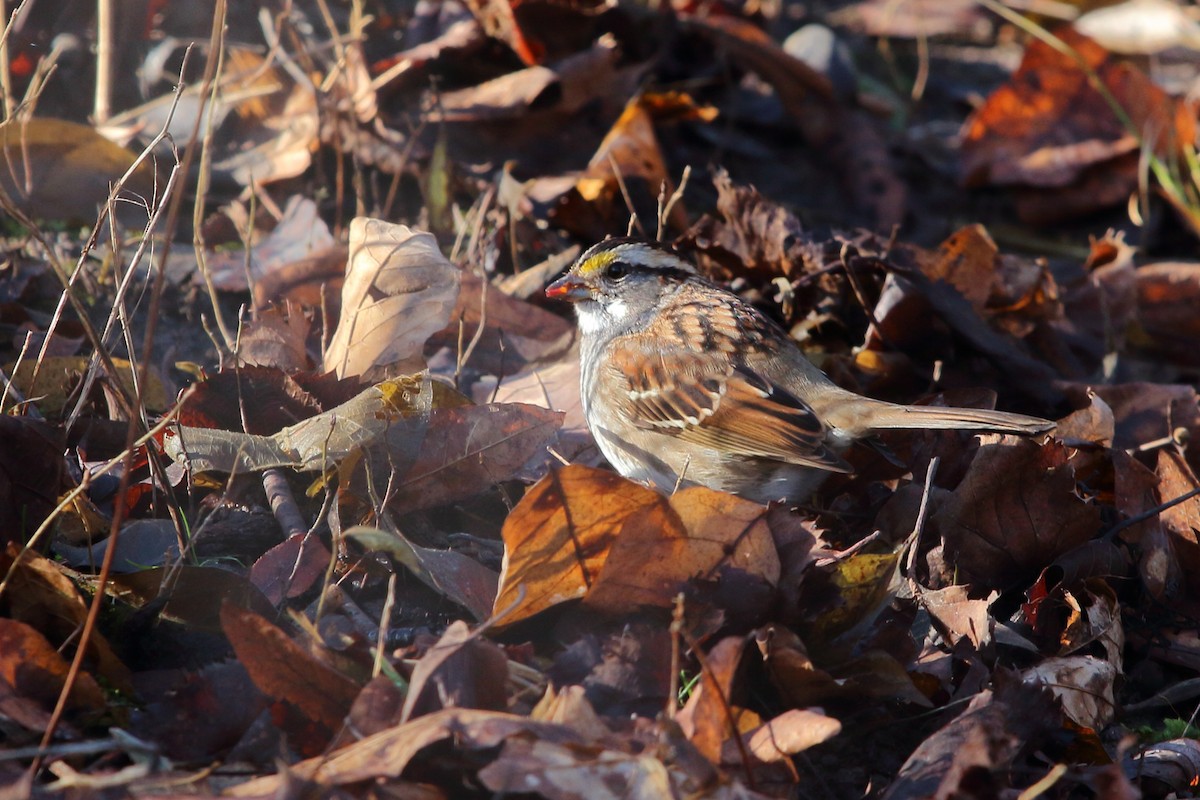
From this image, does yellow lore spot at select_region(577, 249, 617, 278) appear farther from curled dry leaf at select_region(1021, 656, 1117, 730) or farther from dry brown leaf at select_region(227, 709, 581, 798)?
dry brown leaf at select_region(227, 709, 581, 798)

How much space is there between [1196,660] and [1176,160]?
2867 mm

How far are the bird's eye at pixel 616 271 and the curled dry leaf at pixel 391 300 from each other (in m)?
0.64

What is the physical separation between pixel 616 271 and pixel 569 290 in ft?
0.52

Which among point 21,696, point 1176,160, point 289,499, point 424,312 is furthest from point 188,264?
point 1176,160

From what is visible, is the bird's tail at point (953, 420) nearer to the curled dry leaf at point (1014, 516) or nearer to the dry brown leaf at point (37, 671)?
the curled dry leaf at point (1014, 516)

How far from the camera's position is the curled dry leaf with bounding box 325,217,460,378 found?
307cm

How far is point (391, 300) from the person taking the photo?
3.08 metres

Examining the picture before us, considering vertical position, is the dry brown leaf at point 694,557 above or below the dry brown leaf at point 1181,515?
above

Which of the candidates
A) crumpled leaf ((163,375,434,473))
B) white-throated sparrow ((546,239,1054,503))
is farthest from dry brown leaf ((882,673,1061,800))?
crumpled leaf ((163,375,434,473))

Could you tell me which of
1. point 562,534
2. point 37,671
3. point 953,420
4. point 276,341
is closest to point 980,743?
point 562,534

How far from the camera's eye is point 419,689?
1.96m

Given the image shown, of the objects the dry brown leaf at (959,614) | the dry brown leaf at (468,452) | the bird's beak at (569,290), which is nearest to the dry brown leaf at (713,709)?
A: the dry brown leaf at (959,614)

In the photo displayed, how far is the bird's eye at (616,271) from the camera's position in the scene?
11.8 ft

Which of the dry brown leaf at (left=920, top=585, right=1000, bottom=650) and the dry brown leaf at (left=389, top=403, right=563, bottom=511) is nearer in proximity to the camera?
the dry brown leaf at (left=920, top=585, right=1000, bottom=650)
